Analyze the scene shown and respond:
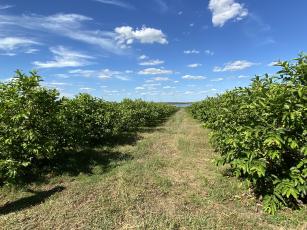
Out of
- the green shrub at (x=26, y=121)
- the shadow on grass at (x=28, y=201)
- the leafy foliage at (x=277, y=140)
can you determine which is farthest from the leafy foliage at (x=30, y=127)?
the leafy foliage at (x=277, y=140)

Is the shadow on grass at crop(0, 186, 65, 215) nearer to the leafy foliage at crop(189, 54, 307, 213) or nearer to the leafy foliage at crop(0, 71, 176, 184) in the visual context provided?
the leafy foliage at crop(0, 71, 176, 184)

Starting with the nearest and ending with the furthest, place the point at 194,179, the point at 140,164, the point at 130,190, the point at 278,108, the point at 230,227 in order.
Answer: the point at 230,227
the point at 278,108
the point at 130,190
the point at 194,179
the point at 140,164

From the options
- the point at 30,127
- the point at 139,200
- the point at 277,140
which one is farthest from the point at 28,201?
the point at 277,140

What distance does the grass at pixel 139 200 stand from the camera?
15.0ft

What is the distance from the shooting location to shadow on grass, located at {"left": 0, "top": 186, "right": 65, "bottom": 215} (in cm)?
530

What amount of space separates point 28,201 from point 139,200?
2291 millimetres

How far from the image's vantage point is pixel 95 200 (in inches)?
217

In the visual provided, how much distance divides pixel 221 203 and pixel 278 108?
2095 millimetres

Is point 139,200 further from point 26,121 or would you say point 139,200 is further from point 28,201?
point 26,121

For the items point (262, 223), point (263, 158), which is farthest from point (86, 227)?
→ point (263, 158)

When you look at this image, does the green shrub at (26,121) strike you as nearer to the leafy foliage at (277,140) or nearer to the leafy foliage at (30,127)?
the leafy foliage at (30,127)

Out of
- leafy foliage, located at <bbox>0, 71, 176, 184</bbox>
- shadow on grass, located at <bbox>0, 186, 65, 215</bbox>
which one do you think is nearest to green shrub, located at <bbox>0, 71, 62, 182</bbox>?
leafy foliage, located at <bbox>0, 71, 176, 184</bbox>

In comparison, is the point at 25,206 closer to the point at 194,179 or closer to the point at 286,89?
the point at 194,179

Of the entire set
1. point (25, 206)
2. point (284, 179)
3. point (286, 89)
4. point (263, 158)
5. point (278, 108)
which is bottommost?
point (25, 206)
